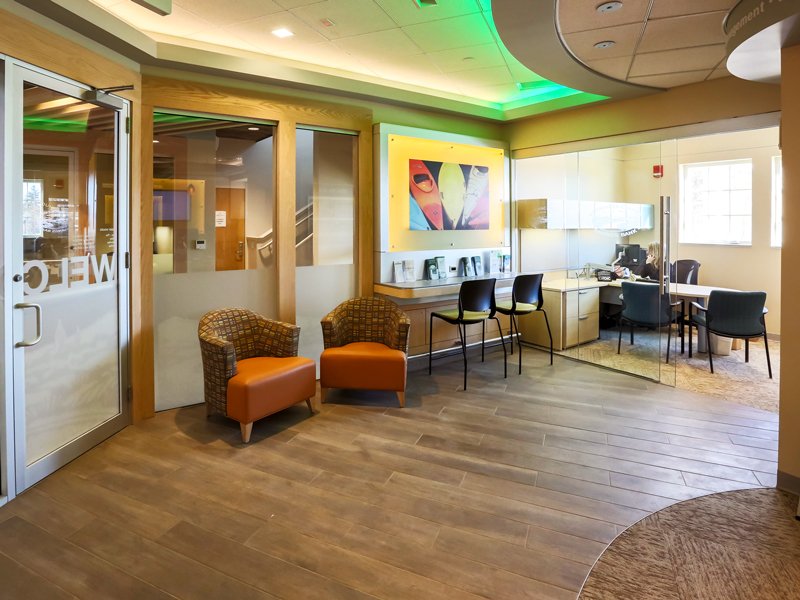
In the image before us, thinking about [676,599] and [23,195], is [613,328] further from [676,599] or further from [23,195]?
[23,195]

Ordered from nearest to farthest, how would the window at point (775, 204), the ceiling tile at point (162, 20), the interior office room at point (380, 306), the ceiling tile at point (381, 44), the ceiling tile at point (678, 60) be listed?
the interior office room at point (380, 306) < the ceiling tile at point (162, 20) < the ceiling tile at point (678, 60) < the ceiling tile at point (381, 44) < the window at point (775, 204)

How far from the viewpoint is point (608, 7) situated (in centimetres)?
291

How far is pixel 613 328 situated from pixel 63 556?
5352mm

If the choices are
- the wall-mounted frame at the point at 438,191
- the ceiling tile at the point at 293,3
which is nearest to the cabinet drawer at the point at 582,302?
the wall-mounted frame at the point at 438,191

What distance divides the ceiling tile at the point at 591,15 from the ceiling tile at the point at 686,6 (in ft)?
0.24

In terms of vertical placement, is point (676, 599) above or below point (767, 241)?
below

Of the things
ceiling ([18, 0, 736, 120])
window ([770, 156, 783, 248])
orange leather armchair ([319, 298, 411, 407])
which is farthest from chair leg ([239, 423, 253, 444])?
window ([770, 156, 783, 248])

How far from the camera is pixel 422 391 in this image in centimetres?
460

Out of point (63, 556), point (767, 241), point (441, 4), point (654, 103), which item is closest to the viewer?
point (63, 556)

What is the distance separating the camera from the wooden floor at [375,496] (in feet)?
6.91

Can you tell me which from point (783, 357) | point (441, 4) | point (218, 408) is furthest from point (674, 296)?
point (218, 408)

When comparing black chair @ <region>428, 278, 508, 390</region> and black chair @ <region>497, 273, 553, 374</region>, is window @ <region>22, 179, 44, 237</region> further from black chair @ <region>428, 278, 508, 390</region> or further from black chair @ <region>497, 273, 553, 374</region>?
black chair @ <region>497, 273, 553, 374</region>

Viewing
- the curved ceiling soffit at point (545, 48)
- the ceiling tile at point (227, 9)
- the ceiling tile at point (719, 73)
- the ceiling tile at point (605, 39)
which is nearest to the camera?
the curved ceiling soffit at point (545, 48)

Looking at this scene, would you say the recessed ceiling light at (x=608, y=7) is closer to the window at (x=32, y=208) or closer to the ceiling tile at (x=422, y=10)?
the ceiling tile at (x=422, y=10)
